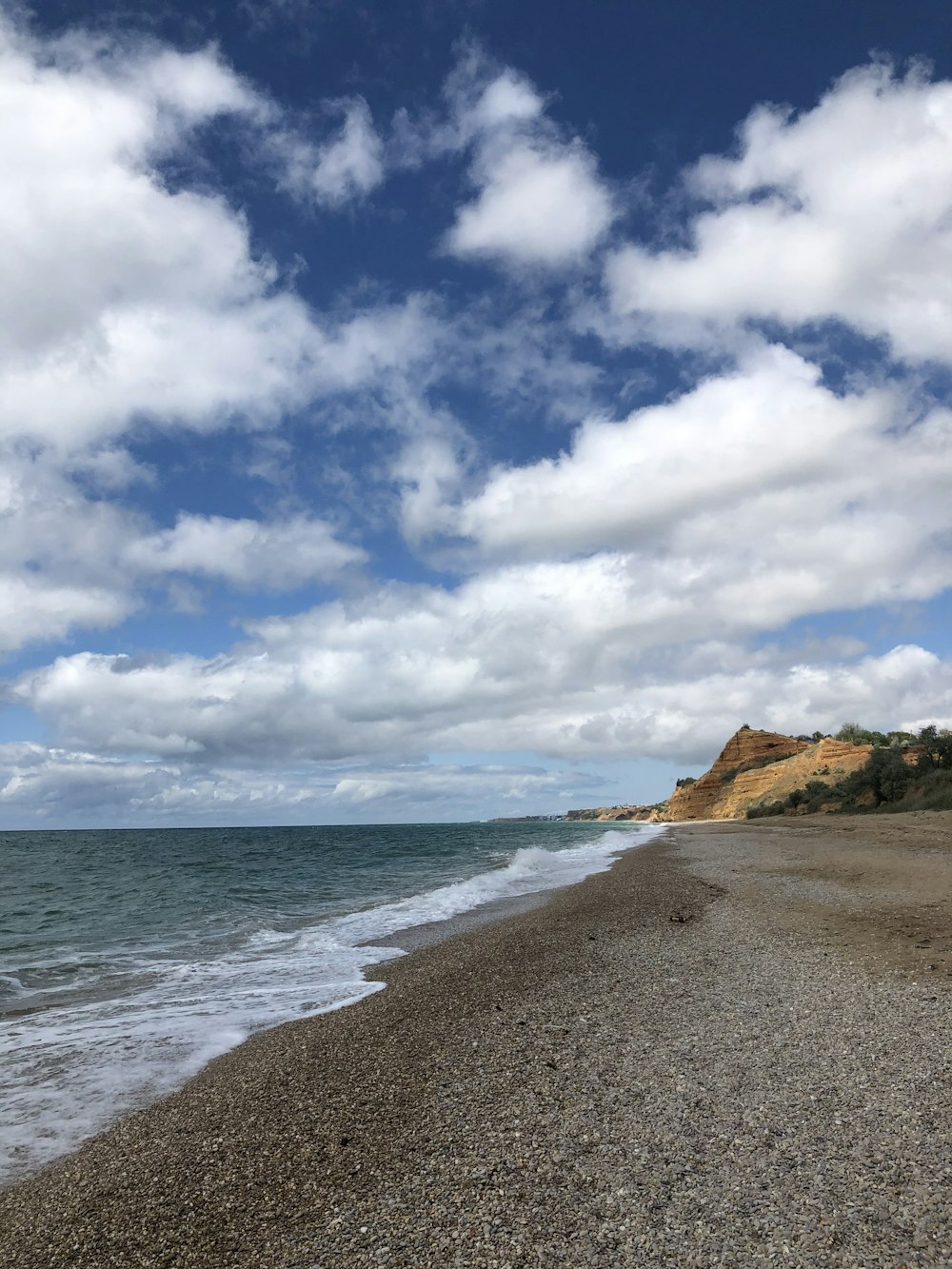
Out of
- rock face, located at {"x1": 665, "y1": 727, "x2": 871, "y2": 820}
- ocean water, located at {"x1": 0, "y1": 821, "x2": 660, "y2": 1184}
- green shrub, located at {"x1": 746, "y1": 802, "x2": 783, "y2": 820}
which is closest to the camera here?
ocean water, located at {"x1": 0, "y1": 821, "x2": 660, "y2": 1184}

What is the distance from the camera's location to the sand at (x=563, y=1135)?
482 cm

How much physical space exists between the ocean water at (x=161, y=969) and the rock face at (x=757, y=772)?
60986 millimetres

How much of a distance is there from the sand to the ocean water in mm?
A: 1006

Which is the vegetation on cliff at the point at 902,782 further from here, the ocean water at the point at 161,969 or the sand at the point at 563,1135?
the sand at the point at 563,1135

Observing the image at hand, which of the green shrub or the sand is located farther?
the green shrub

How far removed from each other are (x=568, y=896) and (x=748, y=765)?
116356mm

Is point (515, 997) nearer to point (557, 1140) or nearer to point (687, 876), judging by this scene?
point (557, 1140)

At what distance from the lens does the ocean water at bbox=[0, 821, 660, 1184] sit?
29.4ft

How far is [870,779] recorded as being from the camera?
62.0m

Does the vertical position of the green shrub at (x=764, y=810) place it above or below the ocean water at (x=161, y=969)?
below

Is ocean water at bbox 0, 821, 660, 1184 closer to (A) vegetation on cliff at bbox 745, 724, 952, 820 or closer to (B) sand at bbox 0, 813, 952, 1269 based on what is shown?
(B) sand at bbox 0, 813, 952, 1269

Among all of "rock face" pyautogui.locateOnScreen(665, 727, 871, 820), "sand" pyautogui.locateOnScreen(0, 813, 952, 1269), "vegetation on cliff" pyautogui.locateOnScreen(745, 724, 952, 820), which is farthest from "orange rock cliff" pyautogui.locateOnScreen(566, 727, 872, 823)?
"sand" pyautogui.locateOnScreen(0, 813, 952, 1269)

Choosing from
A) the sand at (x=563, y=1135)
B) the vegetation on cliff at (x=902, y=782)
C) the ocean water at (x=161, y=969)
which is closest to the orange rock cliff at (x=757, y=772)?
the vegetation on cliff at (x=902, y=782)

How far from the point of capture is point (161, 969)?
54.5 feet
